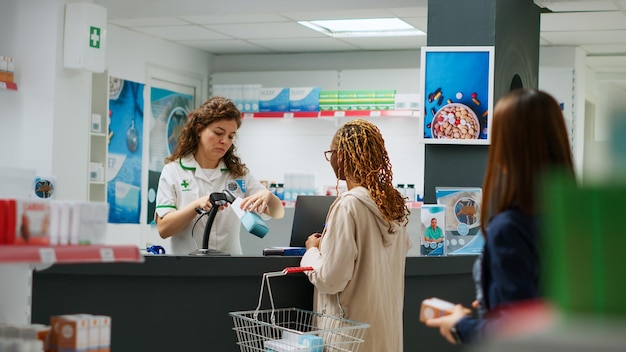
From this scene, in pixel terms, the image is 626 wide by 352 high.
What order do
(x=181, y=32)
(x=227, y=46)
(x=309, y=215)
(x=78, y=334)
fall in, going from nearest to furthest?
(x=78, y=334) < (x=309, y=215) < (x=181, y=32) < (x=227, y=46)

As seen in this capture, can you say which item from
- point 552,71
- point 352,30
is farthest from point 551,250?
point 552,71

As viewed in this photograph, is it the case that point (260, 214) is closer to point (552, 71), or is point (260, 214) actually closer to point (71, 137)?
point (71, 137)

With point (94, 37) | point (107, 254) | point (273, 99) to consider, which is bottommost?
point (107, 254)

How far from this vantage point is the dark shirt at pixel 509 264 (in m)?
1.94

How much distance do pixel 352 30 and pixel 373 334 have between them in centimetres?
502

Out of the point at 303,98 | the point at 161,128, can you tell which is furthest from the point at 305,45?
the point at 161,128

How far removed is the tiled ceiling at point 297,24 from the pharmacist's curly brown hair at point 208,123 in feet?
8.40

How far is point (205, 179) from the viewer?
4.51 m

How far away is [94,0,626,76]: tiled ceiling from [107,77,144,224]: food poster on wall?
65cm

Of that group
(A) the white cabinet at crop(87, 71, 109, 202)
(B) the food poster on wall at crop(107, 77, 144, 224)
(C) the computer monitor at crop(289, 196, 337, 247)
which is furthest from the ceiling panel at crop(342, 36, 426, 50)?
(C) the computer monitor at crop(289, 196, 337, 247)

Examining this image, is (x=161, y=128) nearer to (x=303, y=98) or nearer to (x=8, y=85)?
(x=303, y=98)

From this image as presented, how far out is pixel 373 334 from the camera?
3.58m

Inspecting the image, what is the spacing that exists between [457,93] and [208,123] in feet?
5.50

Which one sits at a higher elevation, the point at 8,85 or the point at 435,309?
the point at 8,85
